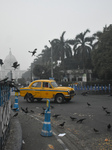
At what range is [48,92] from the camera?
51.1 ft

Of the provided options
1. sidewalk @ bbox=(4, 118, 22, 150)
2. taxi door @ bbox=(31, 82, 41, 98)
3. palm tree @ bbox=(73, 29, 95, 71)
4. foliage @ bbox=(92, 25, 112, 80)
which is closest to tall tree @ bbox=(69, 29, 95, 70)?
palm tree @ bbox=(73, 29, 95, 71)

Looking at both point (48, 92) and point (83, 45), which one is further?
point (83, 45)

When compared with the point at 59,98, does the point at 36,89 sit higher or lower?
higher

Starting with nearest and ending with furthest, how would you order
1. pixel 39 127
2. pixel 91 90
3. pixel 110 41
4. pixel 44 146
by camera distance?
pixel 44 146, pixel 39 127, pixel 91 90, pixel 110 41

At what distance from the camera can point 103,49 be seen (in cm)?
3703

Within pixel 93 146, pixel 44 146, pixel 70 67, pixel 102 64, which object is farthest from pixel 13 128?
pixel 70 67

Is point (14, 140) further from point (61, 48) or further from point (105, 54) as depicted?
point (61, 48)

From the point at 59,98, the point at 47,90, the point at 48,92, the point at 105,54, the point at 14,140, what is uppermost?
the point at 105,54

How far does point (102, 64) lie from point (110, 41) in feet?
13.2

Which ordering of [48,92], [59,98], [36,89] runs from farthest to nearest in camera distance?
1. [36,89]
2. [48,92]
3. [59,98]

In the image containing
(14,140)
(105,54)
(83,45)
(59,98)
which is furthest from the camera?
(83,45)

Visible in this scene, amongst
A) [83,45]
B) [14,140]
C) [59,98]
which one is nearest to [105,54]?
[83,45]

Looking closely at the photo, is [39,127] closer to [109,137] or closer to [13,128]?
[13,128]

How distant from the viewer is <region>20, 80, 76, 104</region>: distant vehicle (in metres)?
15.3
